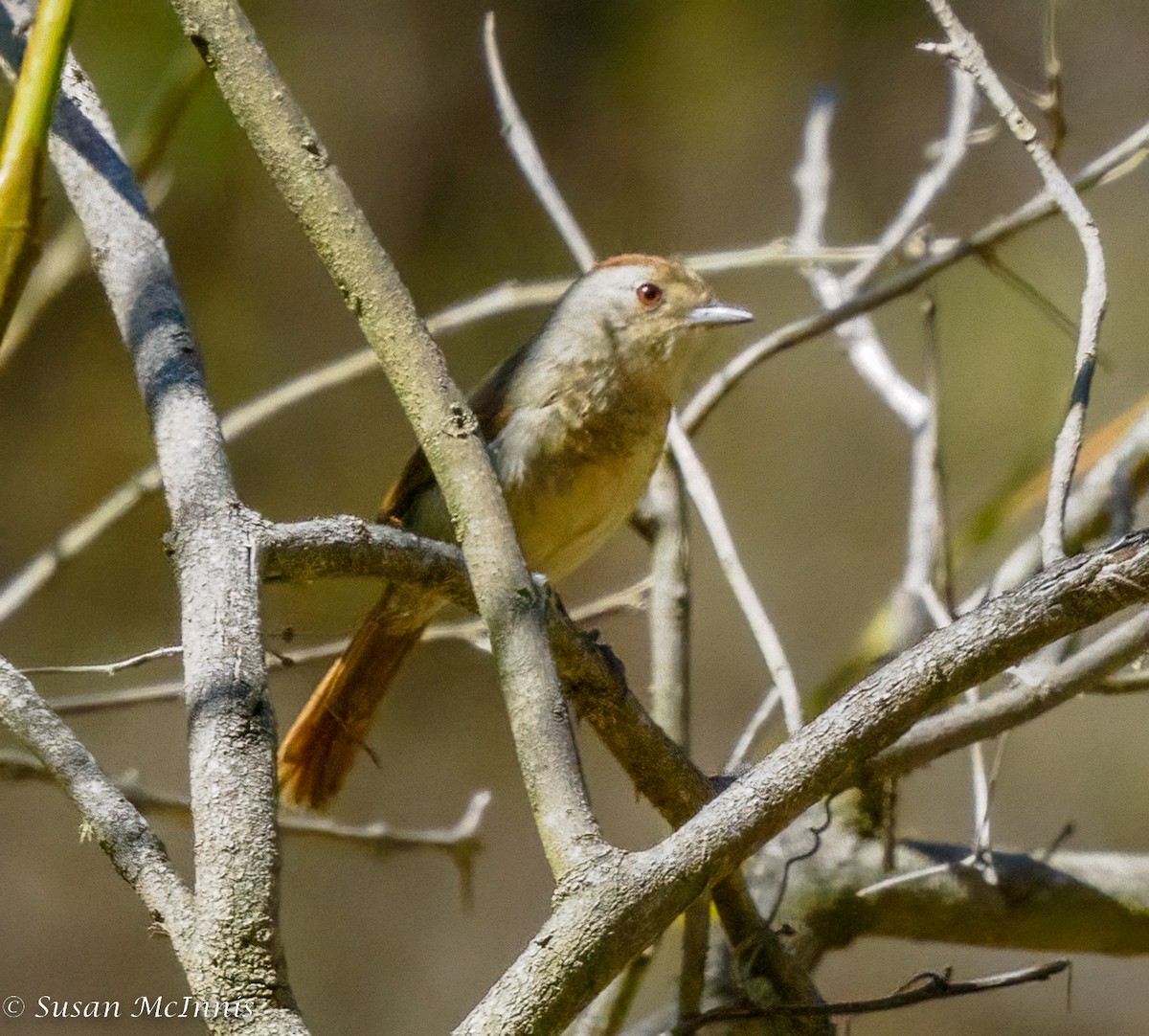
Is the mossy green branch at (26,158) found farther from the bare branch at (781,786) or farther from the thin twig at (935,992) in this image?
the thin twig at (935,992)

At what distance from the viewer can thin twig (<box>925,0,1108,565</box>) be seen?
1783 millimetres

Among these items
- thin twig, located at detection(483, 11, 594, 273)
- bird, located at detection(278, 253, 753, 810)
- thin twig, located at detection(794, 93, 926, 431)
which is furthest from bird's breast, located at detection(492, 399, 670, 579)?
thin twig, located at detection(794, 93, 926, 431)

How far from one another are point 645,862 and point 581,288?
92.0 inches

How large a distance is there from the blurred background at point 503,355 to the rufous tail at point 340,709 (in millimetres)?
2078

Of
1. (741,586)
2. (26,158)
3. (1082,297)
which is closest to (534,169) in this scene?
(741,586)

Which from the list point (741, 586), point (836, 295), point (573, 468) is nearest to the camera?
point (741, 586)

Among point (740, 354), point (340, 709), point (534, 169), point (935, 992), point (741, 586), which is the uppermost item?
point (534, 169)

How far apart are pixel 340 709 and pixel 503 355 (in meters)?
2.73

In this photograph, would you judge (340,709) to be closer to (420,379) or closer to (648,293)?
(648,293)

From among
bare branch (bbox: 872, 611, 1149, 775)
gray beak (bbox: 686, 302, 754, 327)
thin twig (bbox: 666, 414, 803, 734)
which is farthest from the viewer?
gray beak (bbox: 686, 302, 754, 327)

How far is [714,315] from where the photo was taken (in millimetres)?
3438

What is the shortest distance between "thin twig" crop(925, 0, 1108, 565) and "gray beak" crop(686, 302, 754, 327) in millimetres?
1298

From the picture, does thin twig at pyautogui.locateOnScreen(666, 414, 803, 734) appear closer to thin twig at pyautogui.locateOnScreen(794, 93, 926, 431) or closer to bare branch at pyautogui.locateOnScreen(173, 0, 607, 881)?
thin twig at pyautogui.locateOnScreen(794, 93, 926, 431)

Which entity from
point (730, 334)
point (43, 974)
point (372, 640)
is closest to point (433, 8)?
point (730, 334)
